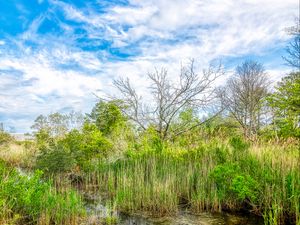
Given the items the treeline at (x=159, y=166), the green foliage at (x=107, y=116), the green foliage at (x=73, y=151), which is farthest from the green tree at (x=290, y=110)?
the green foliage at (x=73, y=151)

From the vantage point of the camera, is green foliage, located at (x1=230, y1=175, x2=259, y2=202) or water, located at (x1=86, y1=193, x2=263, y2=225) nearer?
green foliage, located at (x1=230, y1=175, x2=259, y2=202)

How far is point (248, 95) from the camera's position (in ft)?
72.2

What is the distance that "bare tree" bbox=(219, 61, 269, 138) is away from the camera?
21.2 meters

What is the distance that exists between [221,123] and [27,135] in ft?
41.3

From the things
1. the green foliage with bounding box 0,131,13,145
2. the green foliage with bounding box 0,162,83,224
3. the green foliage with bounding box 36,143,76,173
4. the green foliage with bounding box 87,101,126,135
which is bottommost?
the green foliage with bounding box 0,162,83,224

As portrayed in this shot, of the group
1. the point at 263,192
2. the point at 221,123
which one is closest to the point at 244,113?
the point at 221,123

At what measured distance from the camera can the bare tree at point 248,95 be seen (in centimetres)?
2123

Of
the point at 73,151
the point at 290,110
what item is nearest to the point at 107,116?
the point at 73,151

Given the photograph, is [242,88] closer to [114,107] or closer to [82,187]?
[114,107]

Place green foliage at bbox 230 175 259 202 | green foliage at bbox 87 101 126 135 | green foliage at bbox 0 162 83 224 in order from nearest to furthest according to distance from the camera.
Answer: green foliage at bbox 0 162 83 224 → green foliage at bbox 230 175 259 202 → green foliage at bbox 87 101 126 135

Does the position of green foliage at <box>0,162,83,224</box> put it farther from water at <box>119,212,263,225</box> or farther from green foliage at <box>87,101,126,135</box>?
green foliage at <box>87,101,126,135</box>

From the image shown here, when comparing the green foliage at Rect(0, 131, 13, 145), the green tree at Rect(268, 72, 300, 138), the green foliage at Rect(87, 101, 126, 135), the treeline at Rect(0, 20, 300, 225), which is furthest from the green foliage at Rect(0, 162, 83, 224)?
the green foliage at Rect(0, 131, 13, 145)

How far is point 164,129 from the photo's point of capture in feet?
35.6

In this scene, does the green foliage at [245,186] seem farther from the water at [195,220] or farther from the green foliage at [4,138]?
the green foliage at [4,138]
